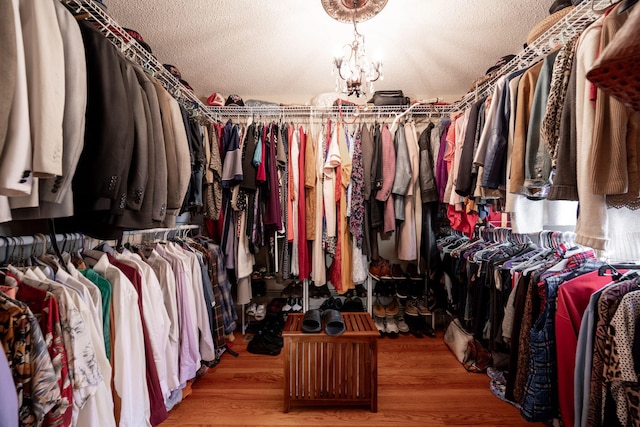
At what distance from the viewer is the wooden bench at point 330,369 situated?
1549 millimetres

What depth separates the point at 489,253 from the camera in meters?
1.95

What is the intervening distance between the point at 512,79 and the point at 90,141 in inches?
70.3

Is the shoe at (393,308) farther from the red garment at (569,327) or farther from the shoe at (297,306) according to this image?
the red garment at (569,327)

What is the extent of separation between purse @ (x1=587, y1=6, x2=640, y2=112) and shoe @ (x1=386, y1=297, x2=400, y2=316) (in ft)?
7.92

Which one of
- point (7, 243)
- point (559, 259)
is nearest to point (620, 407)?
point (559, 259)

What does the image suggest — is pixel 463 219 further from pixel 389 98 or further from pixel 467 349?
pixel 389 98

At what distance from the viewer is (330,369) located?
1.57m

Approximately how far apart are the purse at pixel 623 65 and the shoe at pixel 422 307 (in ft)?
8.01

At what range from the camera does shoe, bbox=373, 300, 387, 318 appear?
2.51 metres

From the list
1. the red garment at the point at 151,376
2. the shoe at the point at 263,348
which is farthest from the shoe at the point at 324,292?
the red garment at the point at 151,376

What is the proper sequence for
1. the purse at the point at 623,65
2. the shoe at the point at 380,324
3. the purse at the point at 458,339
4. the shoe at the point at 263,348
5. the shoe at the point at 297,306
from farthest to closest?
the shoe at the point at 297,306, the shoe at the point at 380,324, the shoe at the point at 263,348, the purse at the point at 458,339, the purse at the point at 623,65

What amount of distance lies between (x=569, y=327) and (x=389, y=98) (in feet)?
6.87

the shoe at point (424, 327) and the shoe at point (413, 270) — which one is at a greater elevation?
the shoe at point (413, 270)

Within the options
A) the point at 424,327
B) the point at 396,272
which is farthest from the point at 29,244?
the point at 424,327
